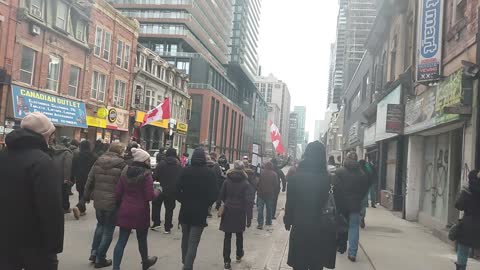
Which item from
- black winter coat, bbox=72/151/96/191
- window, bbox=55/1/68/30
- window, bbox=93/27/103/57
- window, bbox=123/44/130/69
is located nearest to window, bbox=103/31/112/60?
window, bbox=93/27/103/57

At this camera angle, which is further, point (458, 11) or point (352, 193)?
point (458, 11)

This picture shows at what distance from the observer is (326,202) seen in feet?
16.8

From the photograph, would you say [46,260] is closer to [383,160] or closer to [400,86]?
[400,86]

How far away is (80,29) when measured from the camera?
96.1 feet

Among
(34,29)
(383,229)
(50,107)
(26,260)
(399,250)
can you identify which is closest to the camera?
(26,260)

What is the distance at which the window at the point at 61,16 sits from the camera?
87.1 feet

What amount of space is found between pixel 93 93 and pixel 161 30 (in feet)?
148

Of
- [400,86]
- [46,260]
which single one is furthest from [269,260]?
[400,86]

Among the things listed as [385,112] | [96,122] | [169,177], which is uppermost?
[385,112]

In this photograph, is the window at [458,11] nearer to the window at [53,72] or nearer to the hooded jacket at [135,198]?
the hooded jacket at [135,198]

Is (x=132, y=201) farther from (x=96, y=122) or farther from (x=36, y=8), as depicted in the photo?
(x=96, y=122)

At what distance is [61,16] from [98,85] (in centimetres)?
604

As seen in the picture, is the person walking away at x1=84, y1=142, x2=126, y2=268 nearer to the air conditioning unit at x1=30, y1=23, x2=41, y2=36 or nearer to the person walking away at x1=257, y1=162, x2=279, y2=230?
the person walking away at x1=257, y1=162, x2=279, y2=230

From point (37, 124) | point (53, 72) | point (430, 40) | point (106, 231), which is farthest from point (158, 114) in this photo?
point (37, 124)
